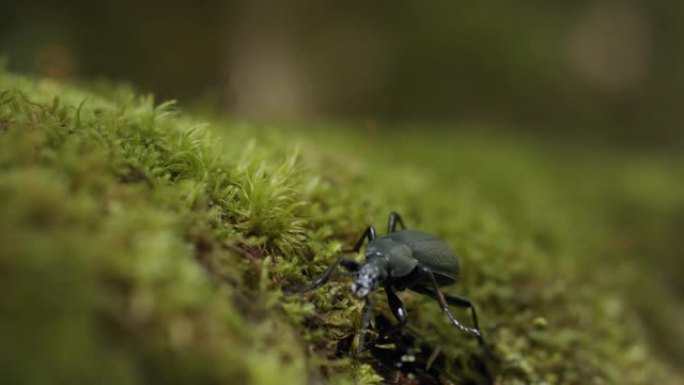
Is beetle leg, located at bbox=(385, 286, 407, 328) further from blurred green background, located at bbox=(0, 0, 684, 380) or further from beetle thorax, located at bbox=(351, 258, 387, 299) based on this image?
blurred green background, located at bbox=(0, 0, 684, 380)

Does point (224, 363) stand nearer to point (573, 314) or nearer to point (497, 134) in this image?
point (573, 314)

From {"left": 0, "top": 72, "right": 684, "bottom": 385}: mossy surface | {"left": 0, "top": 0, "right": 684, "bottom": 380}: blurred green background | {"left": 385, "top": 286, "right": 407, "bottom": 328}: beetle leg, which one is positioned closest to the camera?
{"left": 0, "top": 72, "right": 684, "bottom": 385}: mossy surface

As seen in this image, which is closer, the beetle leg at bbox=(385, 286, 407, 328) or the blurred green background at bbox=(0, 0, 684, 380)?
the beetle leg at bbox=(385, 286, 407, 328)

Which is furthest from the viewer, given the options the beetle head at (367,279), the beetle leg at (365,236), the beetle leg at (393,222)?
the beetle leg at (393,222)

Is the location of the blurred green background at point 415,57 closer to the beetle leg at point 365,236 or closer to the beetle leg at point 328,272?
the beetle leg at point 365,236

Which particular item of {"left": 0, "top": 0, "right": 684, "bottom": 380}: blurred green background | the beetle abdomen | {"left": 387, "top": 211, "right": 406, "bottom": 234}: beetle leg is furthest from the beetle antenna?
{"left": 0, "top": 0, "right": 684, "bottom": 380}: blurred green background

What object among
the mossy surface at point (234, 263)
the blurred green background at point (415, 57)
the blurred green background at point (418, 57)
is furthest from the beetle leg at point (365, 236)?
the blurred green background at point (418, 57)
